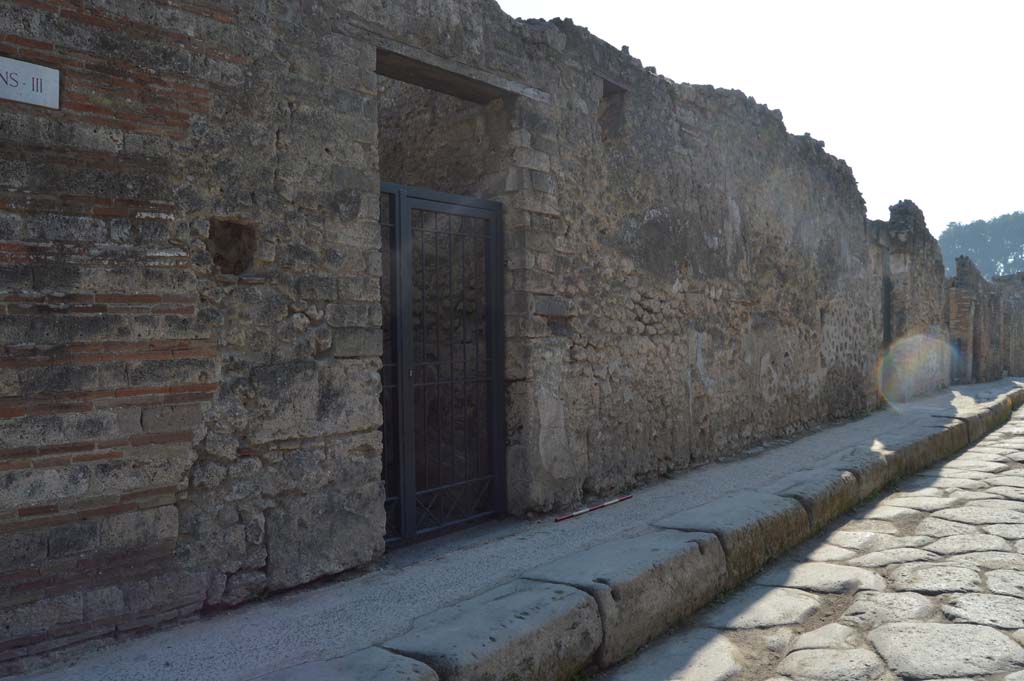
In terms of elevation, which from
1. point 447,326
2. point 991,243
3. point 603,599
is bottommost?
point 603,599

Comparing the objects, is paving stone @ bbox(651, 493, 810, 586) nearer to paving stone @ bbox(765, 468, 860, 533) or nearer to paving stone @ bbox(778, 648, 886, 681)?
paving stone @ bbox(765, 468, 860, 533)

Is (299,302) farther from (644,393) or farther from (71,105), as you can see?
(644,393)

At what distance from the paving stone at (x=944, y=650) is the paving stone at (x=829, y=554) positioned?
3.18 feet

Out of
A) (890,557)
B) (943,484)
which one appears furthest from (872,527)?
(943,484)

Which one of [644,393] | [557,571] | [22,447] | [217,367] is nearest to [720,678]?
[557,571]

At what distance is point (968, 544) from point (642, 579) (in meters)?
2.27

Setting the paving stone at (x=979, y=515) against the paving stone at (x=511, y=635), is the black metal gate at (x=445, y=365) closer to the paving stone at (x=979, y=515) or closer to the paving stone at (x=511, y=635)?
the paving stone at (x=511, y=635)

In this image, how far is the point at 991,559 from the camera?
3758 millimetres

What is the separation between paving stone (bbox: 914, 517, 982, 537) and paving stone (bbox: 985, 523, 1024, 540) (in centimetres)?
7

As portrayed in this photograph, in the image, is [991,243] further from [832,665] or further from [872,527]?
[832,665]

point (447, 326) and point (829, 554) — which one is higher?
point (447, 326)

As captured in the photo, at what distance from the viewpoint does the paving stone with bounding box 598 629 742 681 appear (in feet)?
8.70

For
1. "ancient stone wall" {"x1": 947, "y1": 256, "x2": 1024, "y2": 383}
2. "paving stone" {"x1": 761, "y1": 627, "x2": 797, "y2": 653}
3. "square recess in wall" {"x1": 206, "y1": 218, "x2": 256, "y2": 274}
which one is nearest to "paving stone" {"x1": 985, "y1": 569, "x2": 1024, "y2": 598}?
"paving stone" {"x1": 761, "y1": 627, "x2": 797, "y2": 653}

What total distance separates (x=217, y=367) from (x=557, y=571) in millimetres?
1646
